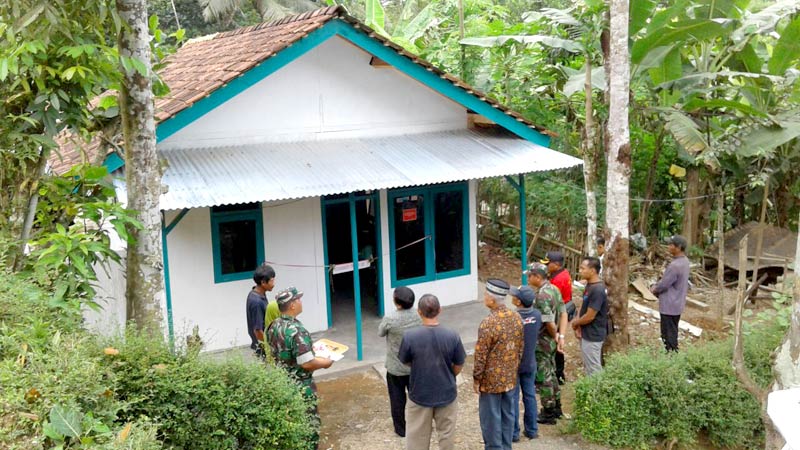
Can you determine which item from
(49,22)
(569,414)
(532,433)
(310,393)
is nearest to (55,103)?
(49,22)

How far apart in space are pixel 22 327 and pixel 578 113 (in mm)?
11478

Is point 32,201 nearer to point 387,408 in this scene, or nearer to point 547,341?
point 387,408

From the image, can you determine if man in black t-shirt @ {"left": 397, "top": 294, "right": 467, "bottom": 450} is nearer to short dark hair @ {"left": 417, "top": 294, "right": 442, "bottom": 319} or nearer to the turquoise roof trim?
short dark hair @ {"left": 417, "top": 294, "right": 442, "bottom": 319}

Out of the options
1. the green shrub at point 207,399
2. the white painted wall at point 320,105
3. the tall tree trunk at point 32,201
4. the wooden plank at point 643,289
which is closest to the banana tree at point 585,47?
the white painted wall at point 320,105

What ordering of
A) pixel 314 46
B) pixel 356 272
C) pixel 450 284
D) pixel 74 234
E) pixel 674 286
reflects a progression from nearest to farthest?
1. pixel 74 234
2. pixel 674 286
3. pixel 314 46
4. pixel 356 272
5. pixel 450 284

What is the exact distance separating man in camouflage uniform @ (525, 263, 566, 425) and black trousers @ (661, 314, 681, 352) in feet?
5.90

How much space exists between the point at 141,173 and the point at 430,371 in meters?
2.77

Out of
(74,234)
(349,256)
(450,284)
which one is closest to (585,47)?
(450,284)

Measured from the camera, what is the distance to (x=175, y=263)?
29.2 ft

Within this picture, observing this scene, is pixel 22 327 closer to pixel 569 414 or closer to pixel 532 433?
pixel 532 433

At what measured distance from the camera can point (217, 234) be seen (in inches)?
359

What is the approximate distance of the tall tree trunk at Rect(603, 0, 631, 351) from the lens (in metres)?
7.95

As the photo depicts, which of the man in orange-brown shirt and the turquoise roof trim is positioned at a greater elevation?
the turquoise roof trim

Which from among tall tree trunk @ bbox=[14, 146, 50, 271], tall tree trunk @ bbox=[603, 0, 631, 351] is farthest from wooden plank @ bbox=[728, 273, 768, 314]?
tall tree trunk @ bbox=[14, 146, 50, 271]
